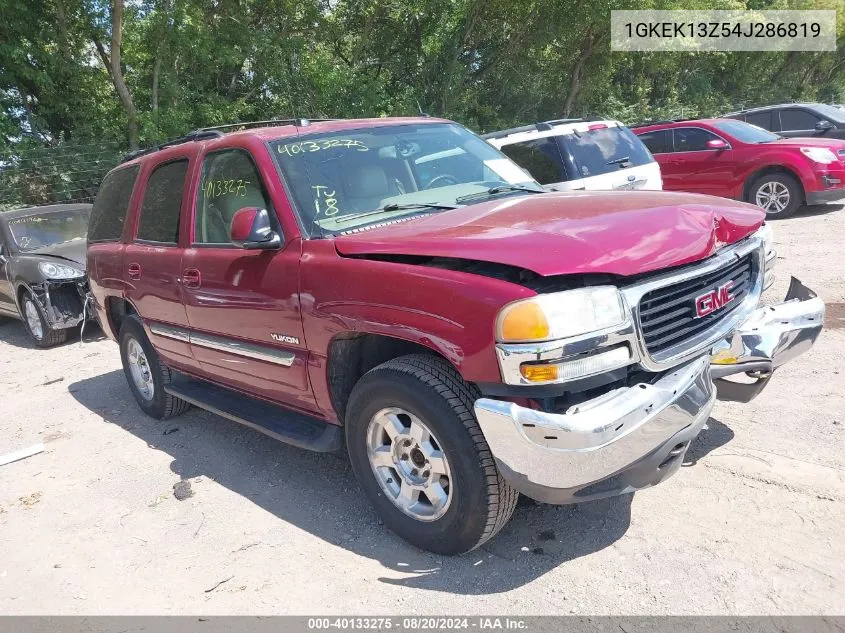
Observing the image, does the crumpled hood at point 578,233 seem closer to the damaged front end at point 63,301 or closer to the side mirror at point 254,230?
the side mirror at point 254,230

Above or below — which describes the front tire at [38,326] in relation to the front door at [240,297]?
below

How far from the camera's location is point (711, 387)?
3.01m

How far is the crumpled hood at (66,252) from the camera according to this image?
8.57 meters

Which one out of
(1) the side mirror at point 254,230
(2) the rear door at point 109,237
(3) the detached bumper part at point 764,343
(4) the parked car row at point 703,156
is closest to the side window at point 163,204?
(2) the rear door at point 109,237

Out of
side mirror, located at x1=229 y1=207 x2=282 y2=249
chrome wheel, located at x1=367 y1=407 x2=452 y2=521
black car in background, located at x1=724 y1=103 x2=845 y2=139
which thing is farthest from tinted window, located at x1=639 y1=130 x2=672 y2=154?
chrome wheel, located at x1=367 y1=407 x2=452 y2=521

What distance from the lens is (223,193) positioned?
4211 millimetres

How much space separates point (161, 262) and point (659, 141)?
383 inches

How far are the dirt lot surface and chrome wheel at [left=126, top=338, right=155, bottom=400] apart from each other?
62 centimetres

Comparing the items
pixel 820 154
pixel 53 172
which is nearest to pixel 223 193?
pixel 820 154

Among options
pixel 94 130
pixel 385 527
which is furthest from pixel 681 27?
pixel 385 527

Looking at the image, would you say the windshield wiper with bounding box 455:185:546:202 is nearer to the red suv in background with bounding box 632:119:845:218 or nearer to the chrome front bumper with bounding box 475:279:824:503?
the chrome front bumper with bounding box 475:279:824:503

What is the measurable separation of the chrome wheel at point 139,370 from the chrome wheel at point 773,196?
363 inches

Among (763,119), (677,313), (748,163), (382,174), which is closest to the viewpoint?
(677,313)

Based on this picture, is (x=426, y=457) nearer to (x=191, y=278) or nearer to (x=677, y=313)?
(x=677, y=313)
